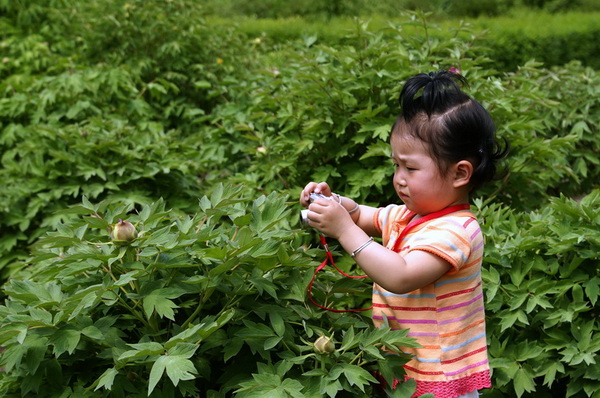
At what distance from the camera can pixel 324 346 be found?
5.99ft

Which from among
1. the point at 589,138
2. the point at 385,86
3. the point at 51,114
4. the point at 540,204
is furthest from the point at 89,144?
the point at 589,138

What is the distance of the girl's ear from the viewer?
2018 millimetres

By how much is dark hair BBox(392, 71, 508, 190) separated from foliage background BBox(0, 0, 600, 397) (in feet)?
1.64

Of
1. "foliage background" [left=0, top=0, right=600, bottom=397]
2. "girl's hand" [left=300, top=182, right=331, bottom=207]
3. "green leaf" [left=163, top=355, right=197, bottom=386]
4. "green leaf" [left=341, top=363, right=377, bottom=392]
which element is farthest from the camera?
"girl's hand" [left=300, top=182, right=331, bottom=207]

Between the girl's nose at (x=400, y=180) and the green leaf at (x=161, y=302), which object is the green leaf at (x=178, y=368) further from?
the girl's nose at (x=400, y=180)

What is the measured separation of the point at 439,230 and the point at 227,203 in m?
0.65

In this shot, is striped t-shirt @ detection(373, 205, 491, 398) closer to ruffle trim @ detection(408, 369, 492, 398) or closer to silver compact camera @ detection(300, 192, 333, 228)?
ruffle trim @ detection(408, 369, 492, 398)

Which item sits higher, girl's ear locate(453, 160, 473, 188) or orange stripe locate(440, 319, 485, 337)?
girl's ear locate(453, 160, 473, 188)

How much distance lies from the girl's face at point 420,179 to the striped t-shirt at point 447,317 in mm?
59

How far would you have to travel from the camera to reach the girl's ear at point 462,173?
2018 mm

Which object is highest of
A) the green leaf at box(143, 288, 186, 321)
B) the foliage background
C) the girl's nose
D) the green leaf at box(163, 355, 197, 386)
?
the girl's nose

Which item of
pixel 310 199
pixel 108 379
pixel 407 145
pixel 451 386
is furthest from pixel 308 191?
pixel 108 379

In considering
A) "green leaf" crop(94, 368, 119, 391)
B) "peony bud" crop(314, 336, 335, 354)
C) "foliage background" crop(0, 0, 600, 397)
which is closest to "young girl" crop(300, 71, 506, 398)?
"foliage background" crop(0, 0, 600, 397)

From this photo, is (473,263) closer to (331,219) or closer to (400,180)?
(400,180)
